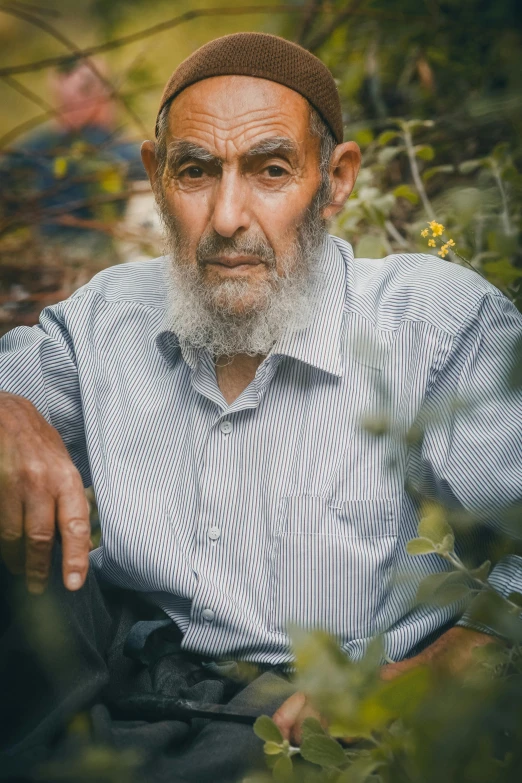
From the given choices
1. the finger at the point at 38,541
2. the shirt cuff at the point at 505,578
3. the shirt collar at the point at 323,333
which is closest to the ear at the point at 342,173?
the shirt collar at the point at 323,333

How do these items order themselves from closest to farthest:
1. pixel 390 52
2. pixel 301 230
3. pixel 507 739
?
pixel 507 739 → pixel 301 230 → pixel 390 52

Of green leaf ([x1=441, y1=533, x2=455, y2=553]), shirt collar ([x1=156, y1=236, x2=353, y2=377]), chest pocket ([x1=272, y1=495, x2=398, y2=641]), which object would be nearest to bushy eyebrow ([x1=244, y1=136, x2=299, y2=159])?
shirt collar ([x1=156, y1=236, x2=353, y2=377])

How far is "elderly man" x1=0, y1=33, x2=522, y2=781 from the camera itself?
204cm

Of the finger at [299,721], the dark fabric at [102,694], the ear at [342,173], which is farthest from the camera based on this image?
the ear at [342,173]

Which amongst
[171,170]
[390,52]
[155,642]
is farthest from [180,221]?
[390,52]

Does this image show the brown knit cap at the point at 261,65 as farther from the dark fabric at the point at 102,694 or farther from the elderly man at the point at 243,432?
the dark fabric at the point at 102,694

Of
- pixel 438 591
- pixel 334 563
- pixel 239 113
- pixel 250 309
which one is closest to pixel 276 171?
pixel 239 113

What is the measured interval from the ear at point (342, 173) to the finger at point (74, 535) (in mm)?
1349

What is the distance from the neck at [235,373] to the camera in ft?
8.50

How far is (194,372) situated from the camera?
255 cm

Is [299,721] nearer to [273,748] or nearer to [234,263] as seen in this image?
[273,748]

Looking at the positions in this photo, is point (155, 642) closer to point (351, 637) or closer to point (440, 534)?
point (351, 637)

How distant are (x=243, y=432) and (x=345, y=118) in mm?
2778

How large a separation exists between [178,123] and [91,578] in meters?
1.43
